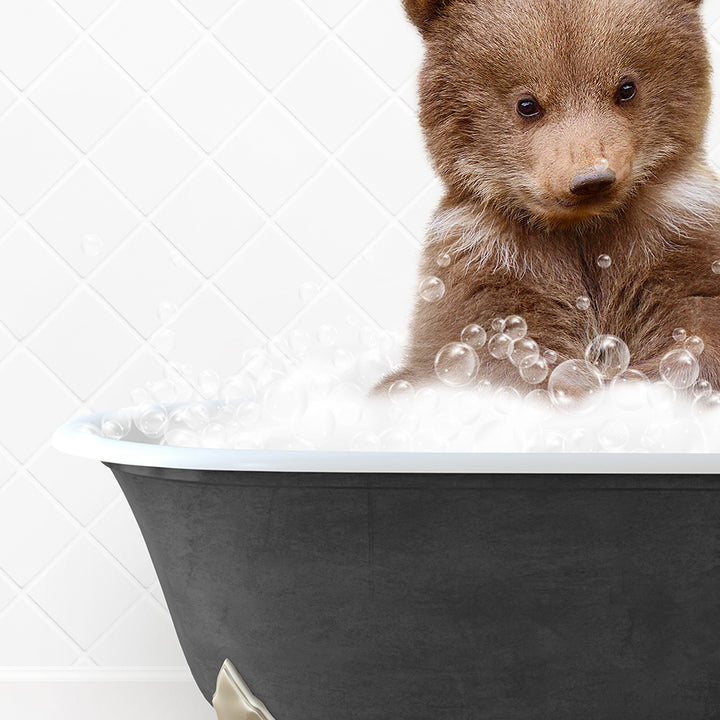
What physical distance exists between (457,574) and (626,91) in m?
0.51

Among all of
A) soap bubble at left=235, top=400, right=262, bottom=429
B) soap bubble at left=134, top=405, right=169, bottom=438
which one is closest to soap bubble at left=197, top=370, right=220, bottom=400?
soap bubble at left=235, top=400, right=262, bottom=429

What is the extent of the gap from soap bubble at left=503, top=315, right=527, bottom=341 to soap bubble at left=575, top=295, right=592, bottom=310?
60mm

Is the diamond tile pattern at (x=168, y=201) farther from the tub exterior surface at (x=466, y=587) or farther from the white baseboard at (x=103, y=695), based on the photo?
the tub exterior surface at (x=466, y=587)

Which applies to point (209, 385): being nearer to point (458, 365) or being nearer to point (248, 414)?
point (248, 414)

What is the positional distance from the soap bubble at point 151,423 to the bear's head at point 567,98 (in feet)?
1.54

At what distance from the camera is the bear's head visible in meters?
0.89

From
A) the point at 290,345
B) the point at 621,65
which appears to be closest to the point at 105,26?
the point at 290,345

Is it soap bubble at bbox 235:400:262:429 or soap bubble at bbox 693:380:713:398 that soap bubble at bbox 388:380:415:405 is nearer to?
soap bubble at bbox 235:400:262:429

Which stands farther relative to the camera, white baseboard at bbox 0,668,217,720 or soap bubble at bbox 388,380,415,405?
white baseboard at bbox 0,668,217,720

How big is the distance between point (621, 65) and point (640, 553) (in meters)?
0.48

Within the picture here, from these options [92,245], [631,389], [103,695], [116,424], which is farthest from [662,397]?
[103,695]

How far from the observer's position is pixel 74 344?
1435 millimetres

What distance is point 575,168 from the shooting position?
878 millimetres

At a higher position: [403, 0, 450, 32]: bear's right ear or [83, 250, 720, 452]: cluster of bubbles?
[403, 0, 450, 32]: bear's right ear
